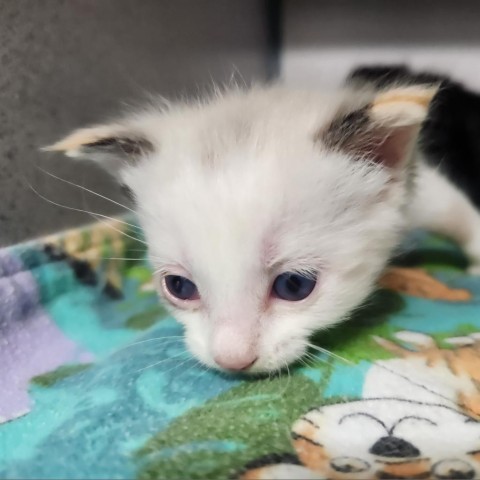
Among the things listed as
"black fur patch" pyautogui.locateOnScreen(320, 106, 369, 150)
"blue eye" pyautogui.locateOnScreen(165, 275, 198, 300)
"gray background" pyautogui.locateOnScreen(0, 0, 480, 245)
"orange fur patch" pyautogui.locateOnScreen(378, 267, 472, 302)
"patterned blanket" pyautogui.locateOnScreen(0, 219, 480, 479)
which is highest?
"gray background" pyautogui.locateOnScreen(0, 0, 480, 245)

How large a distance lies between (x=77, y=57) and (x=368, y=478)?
1.09 meters

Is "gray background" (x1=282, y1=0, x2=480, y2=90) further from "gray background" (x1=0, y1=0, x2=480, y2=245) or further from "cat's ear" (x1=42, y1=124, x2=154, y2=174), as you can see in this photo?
"cat's ear" (x1=42, y1=124, x2=154, y2=174)

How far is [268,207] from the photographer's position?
1.03 metres

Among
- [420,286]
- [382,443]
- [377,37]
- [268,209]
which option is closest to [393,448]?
[382,443]

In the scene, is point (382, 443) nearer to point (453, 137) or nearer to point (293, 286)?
point (293, 286)

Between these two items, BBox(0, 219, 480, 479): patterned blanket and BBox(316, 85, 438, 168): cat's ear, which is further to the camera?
BBox(316, 85, 438, 168): cat's ear

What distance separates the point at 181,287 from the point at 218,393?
18 cm

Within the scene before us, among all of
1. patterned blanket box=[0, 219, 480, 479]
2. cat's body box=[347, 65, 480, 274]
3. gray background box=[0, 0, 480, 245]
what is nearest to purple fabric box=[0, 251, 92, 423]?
patterned blanket box=[0, 219, 480, 479]

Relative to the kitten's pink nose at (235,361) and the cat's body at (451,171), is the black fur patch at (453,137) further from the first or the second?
the kitten's pink nose at (235,361)

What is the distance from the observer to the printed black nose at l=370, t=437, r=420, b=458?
3.09ft

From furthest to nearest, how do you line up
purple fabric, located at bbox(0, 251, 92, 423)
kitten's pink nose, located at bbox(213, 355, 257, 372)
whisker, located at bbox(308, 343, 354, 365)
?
purple fabric, located at bbox(0, 251, 92, 423), whisker, located at bbox(308, 343, 354, 365), kitten's pink nose, located at bbox(213, 355, 257, 372)

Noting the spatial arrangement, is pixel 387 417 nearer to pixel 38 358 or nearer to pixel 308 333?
pixel 308 333

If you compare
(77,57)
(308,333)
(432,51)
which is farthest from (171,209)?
(432,51)

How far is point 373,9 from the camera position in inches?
82.5
